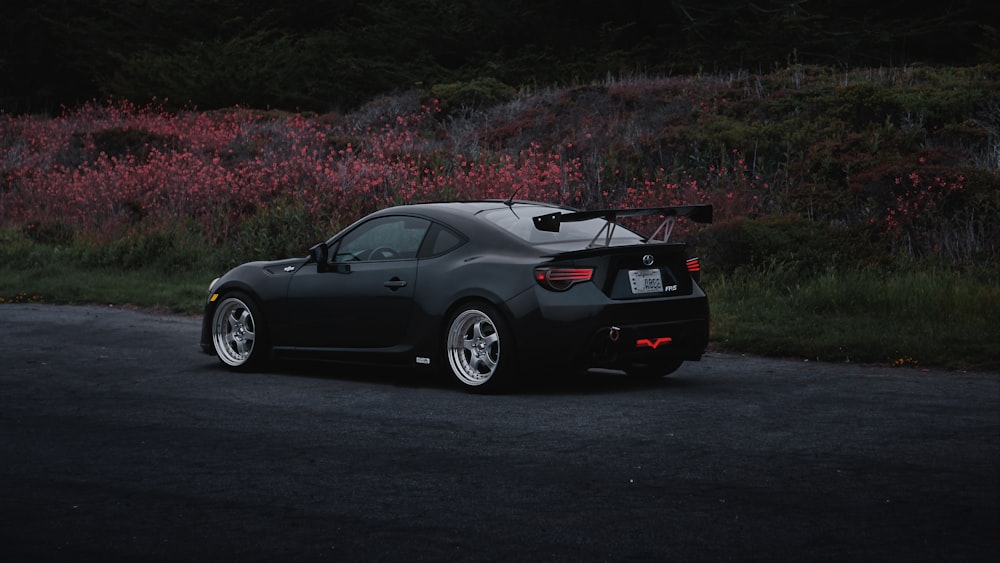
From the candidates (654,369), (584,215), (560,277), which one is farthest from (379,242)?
(654,369)

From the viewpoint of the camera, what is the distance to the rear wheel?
1015 cm

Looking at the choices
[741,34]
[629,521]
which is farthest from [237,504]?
[741,34]

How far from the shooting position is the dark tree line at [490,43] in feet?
113

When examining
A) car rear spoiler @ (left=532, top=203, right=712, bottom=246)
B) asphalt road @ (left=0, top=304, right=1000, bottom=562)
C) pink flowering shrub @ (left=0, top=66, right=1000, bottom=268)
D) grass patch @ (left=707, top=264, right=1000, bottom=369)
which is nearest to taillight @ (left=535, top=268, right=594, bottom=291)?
car rear spoiler @ (left=532, top=203, right=712, bottom=246)

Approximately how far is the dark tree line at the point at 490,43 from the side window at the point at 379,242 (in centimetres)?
2148

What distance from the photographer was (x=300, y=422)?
8.19 metres

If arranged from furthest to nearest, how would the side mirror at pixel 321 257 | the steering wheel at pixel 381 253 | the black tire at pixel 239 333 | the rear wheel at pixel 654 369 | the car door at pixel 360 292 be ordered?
the black tire at pixel 239 333, the side mirror at pixel 321 257, the steering wheel at pixel 381 253, the rear wheel at pixel 654 369, the car door at pixel 360 292

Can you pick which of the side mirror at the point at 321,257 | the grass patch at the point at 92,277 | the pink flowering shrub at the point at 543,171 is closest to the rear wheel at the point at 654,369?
the side mirror at the point at 321,257

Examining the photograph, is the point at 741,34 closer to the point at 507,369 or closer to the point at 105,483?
the point at 507,369

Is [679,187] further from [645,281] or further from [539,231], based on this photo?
[645,281]

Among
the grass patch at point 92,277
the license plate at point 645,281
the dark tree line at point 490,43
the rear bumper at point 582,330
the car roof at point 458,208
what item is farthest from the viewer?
the dark tree line at point 490,43

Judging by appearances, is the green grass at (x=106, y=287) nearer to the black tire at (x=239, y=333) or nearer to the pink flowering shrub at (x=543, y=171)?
the pink flowering shrub at (x=543, y=171)

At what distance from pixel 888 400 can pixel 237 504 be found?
4880 mm

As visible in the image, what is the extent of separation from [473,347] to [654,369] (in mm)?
1733
